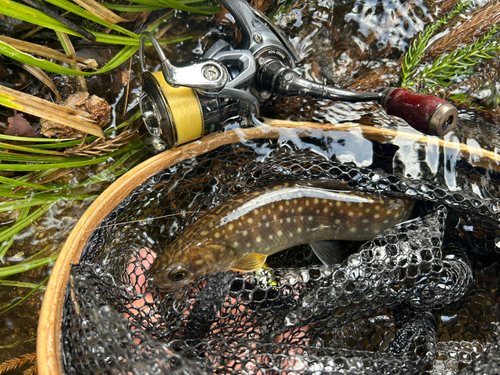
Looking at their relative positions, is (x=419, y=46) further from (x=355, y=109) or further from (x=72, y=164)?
(x=72, y=164)

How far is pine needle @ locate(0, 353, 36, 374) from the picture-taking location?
233 cm

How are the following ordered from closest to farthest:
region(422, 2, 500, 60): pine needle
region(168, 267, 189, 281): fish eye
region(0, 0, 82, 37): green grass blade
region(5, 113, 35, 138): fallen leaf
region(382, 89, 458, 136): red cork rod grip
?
region(382, 89, 458, 136): red cork rod grip → region(0, 0, 82, 37): green grass blade → region(168, 267, 189, 281): fish eye → region(5, 113, 35, 138): fallen leaf → region(422, 2, 500, 60): pine needle

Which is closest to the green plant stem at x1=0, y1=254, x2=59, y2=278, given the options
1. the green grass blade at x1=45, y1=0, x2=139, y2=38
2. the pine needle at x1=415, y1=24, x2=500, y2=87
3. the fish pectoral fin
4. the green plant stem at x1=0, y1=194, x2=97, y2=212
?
the green plant stem at x1=0, y1=194, x2=97, y2=212

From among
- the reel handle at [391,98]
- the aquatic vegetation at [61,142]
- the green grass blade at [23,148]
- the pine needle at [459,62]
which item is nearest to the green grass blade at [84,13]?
the aquatic vegetation at [61,142]

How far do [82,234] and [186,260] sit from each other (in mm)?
590

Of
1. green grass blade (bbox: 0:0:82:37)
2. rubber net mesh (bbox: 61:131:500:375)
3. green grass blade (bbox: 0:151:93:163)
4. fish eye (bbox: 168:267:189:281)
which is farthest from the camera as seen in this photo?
green grass blade (bbox: 0:151:93:163)

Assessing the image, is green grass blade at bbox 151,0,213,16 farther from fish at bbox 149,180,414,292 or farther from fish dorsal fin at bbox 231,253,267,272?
fish dorsal fin at bbox 231,253,267,272

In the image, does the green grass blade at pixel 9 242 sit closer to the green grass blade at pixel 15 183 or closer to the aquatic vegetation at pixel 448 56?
the green grass blade at pixel 15 183

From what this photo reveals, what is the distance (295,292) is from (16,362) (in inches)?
72.8

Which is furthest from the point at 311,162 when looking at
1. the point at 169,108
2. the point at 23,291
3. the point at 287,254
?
the point at 23,291

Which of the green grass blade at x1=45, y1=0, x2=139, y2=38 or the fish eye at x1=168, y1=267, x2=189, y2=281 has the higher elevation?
the green grass blade at x1=45, y1=0, x2=139, y2=38

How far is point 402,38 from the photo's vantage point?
288cm

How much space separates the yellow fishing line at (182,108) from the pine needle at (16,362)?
1.69 metres

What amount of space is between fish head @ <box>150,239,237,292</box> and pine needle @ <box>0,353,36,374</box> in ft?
3.33
